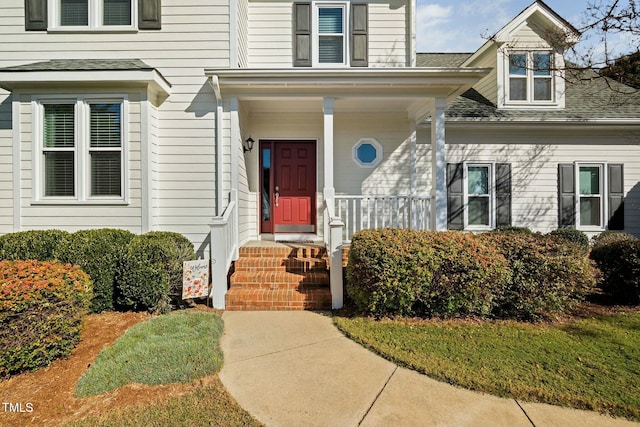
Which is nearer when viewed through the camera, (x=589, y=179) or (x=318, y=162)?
(x=318, y=162)

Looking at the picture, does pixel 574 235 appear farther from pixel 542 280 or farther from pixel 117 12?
pixel 117 12

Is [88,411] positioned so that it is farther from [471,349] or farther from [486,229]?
[486,229]

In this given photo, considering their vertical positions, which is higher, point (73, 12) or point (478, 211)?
point (73, 12)

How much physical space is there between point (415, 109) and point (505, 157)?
110 inches

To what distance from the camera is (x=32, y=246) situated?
4758 mm

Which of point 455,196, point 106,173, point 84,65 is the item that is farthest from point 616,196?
point 84,65

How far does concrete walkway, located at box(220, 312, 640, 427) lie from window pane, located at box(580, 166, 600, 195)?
7415 millimetres

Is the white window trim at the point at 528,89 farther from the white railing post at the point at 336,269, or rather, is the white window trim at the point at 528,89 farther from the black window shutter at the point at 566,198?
the white railing post at the point at 336,269

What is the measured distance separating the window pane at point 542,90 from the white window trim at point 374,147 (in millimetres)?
4348

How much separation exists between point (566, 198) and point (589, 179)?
2.72 ft

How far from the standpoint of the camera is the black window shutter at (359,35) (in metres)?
7.15

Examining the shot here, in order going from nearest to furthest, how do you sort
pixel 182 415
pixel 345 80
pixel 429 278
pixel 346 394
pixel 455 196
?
pixel 182 415 → pixel 346 394 → pixel 429 278 → pixel 345 80 → pixel 455 196

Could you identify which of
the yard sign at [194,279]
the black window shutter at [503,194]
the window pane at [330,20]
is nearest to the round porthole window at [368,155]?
the window pane at [330,20]

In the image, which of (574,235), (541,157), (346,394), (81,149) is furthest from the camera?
(541,157)
